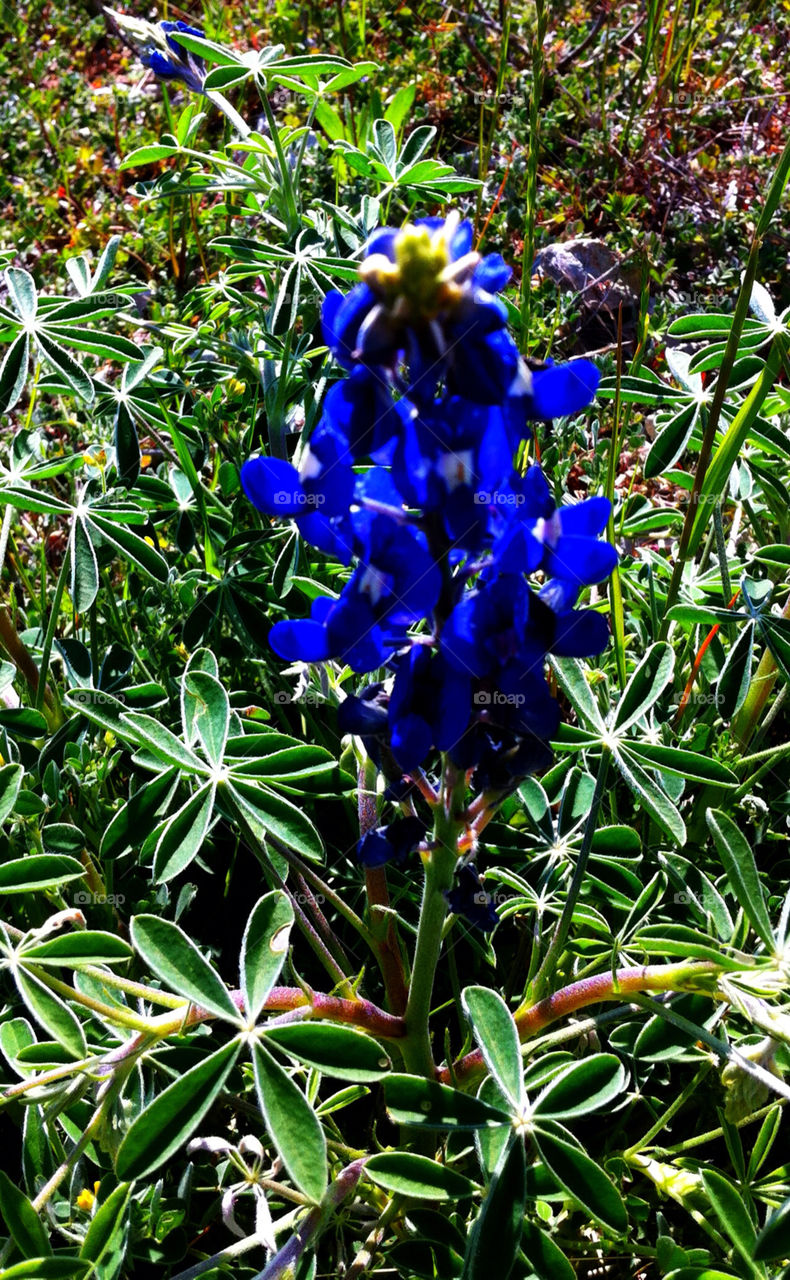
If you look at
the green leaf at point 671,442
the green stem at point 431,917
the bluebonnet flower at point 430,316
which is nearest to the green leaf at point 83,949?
the green stem at point 431,917

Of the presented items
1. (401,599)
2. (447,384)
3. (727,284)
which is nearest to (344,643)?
(401,599)

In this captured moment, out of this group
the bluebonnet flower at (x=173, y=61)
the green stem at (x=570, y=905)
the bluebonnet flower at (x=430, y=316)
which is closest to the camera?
the bluebonnet flower at (x=430, y=316)

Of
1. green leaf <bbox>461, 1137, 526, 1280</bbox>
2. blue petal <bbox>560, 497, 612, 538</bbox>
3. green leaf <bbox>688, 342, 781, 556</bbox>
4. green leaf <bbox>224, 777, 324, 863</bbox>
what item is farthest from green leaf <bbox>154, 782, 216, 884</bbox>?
green leaf <bbox>688, 342, 781, 556</bbox>

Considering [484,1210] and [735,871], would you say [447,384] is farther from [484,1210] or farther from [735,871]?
[484,1210]

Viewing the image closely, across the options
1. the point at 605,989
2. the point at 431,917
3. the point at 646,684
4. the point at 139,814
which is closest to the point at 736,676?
the point at 646,684

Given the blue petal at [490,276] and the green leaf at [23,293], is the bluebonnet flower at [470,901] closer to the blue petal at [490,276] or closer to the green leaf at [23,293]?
the blue petal at [490,276]
